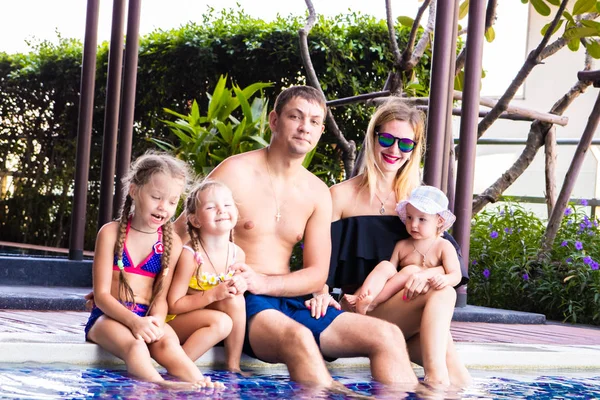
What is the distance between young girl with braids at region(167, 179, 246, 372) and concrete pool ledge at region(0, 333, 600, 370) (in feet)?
0.63

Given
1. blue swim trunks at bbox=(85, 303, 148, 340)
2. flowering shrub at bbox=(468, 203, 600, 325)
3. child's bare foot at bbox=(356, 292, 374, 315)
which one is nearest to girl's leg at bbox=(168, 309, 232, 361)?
blue swim trunks at bbox=(85, 303, 148, 340)

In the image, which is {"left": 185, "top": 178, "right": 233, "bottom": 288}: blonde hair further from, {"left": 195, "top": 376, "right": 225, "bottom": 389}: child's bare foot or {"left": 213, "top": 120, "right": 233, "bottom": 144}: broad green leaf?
{"left": 213, "top": 120, "right": 233, "bottom": 144}: broad green leaf

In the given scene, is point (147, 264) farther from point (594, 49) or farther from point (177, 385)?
point (594, 49)

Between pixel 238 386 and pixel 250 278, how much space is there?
1.27ft

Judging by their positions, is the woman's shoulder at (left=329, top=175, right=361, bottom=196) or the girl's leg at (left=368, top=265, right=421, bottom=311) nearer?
the girl's leg at (left=368, top=265, right=421, bottom=311)

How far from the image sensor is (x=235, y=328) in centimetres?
309

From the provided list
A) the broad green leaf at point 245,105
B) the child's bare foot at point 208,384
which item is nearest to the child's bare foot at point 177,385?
the child's bare foot at point 208,384

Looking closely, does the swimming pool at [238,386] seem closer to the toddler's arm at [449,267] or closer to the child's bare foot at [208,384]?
the child's bare foot at [208,384]

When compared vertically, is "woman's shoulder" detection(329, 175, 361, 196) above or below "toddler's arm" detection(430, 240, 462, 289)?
above

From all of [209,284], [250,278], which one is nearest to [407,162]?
[250,278]

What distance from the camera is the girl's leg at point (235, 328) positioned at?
3053 mm

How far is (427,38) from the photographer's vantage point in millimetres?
6871

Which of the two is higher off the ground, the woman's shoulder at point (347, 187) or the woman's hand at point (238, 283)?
the woman's shoulder at point (347, 187)

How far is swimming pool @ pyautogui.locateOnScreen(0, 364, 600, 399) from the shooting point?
2.64 metres
